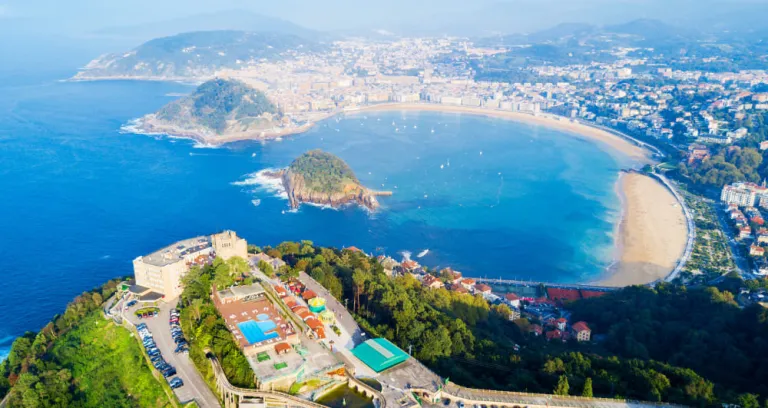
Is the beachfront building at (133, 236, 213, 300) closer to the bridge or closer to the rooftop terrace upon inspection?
the rooftop terrace

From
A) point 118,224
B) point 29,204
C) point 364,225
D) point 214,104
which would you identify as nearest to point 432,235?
point 364,225

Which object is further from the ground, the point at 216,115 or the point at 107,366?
the point at 107,366

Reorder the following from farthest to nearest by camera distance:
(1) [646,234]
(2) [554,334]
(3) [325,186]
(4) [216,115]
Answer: (4) [216,115] → (3) [325,186] → (1) [646,234] → (2) [554,334]

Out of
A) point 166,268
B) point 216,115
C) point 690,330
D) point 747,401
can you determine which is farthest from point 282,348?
point 216,115

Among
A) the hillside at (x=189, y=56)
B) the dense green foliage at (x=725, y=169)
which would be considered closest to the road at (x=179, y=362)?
the dense green foliage at (x=725, y=169)

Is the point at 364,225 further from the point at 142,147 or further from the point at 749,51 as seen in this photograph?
the point at 749,51

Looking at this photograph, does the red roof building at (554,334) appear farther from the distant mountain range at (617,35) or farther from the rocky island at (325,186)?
the distant mountain range at (617,35)

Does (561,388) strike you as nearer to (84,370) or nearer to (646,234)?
(84,370)
